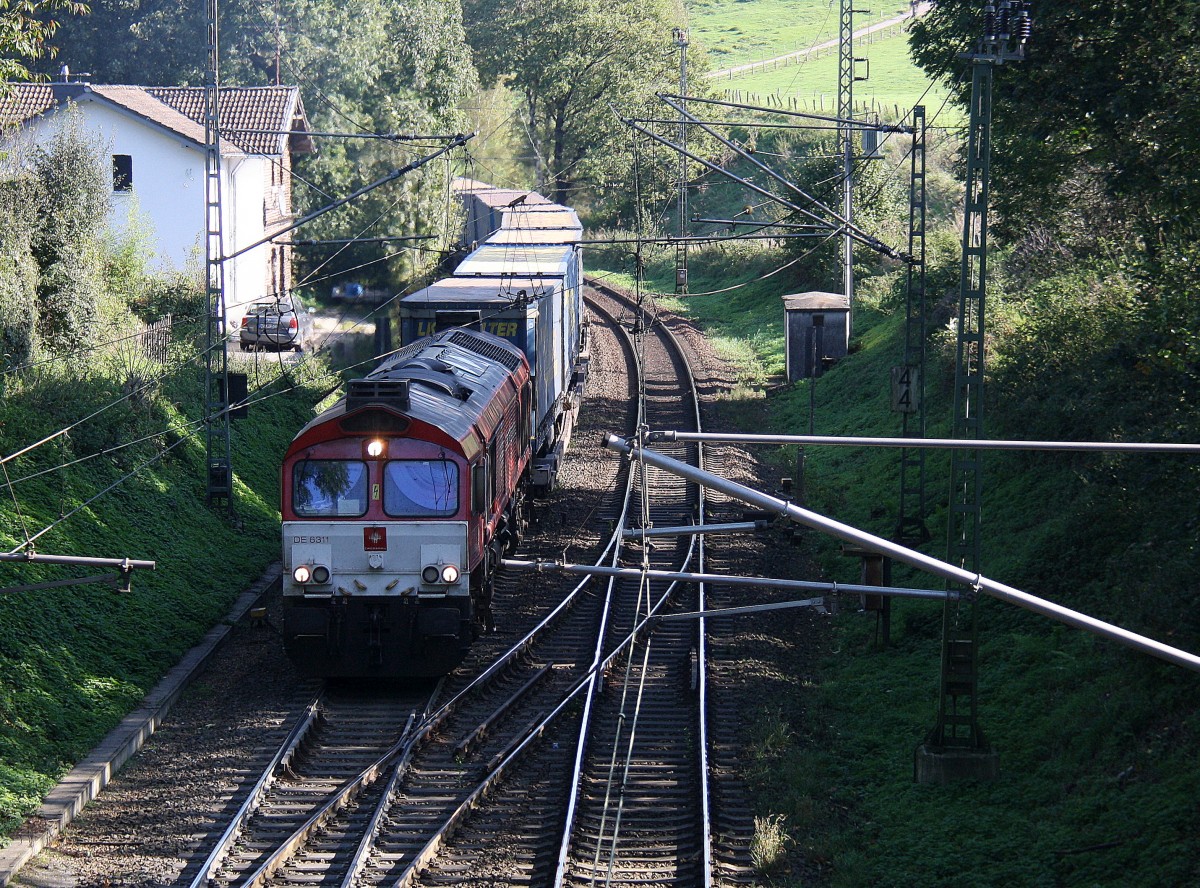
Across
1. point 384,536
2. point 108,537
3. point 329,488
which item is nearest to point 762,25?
point 108,537

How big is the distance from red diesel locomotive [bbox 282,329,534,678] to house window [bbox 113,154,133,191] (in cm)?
2307

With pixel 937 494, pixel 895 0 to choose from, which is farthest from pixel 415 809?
pixel 895 0

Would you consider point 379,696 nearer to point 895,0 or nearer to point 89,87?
point 89,87

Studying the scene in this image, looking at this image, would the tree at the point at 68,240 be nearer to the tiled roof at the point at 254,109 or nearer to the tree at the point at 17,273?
the tree at the point at 17,273

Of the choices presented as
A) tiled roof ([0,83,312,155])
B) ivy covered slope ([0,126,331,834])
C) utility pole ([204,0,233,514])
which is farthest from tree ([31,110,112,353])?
tiled roof ([0,83,312,155])

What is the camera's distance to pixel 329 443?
13.3 metres

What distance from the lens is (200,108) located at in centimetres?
4191

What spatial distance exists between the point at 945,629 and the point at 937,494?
29.1ft

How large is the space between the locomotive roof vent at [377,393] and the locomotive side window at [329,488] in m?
0.64

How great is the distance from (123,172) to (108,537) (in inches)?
776

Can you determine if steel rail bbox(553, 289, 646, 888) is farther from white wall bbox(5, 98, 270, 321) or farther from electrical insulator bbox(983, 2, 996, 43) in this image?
white wall bbox(5, 98, 270, 321)

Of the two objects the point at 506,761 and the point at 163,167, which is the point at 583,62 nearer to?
the point at 163,167

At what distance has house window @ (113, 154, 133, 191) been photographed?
3331 cm

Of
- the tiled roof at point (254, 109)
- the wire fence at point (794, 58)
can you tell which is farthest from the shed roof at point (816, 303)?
the wire fence at point (794, 58)
